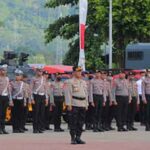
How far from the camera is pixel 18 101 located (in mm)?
24375

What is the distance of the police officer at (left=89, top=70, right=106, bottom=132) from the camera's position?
82.1ft

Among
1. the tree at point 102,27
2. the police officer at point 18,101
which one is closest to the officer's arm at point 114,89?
the police officer at point 18,101

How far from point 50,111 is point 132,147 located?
334 inches

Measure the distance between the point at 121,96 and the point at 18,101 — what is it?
3.31 metres

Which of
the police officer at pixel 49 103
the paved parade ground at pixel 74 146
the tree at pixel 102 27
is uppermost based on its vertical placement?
the tree at pixel 102 27

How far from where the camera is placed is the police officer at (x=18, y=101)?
24.3 metres

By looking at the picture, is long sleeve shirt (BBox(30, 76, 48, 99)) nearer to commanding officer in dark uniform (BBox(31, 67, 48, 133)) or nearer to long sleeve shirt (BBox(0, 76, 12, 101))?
commanding officer in dark uniform (BBox(31, 67, 48, 133))

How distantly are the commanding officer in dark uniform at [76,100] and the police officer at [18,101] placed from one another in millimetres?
4658

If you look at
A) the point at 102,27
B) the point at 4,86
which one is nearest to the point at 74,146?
the point at 4,86

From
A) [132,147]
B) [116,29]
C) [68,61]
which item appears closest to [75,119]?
[132,147]

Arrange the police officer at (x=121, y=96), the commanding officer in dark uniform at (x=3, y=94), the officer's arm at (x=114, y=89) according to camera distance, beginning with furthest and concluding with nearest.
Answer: the officer's arm at (x=114, y=89) < the police officer at (x=121, y=96) < the commanding officer in dark uniform at (x=3, y=94)

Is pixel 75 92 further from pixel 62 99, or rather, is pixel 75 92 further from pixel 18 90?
pixel 62 99

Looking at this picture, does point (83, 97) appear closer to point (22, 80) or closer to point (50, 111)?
point (22, 80)

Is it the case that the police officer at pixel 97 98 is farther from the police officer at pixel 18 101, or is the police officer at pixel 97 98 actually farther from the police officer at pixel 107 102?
the police officer at pixel 18 101
